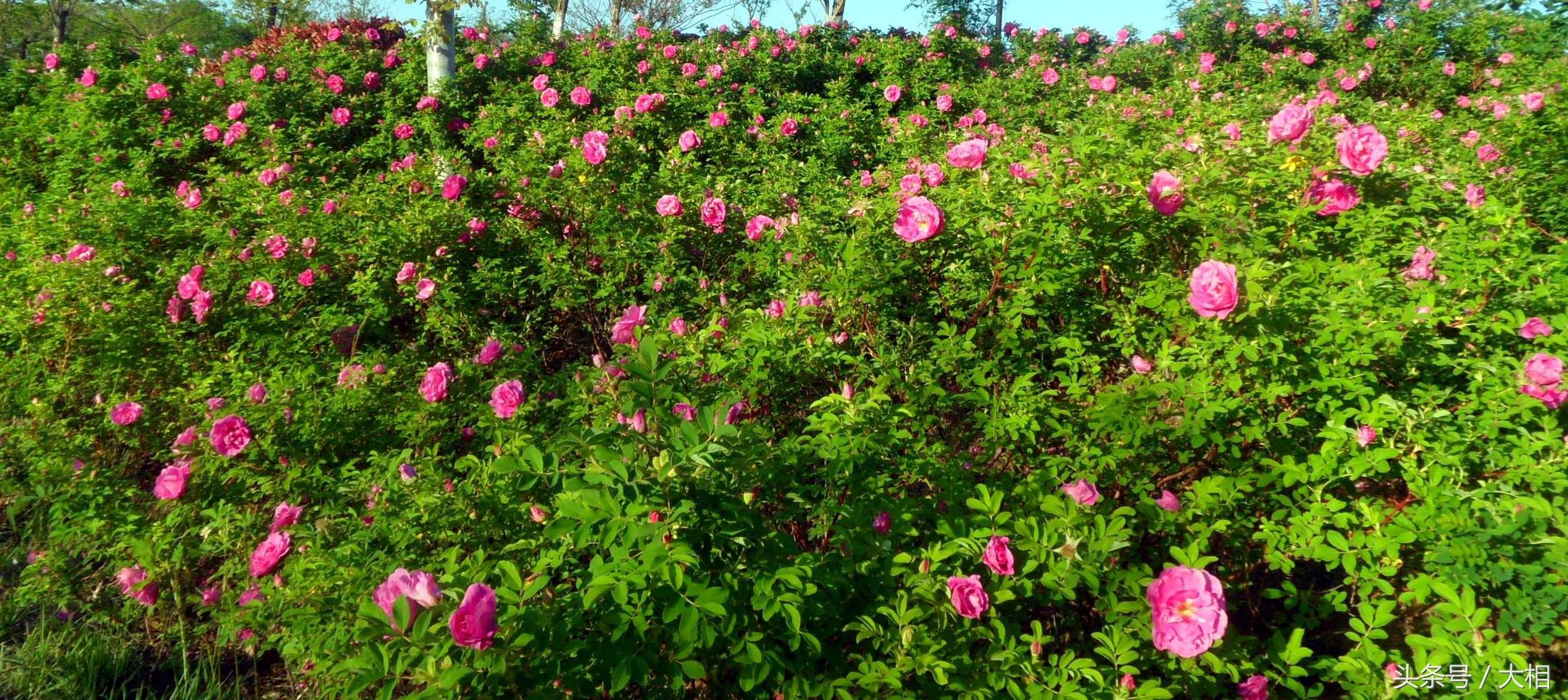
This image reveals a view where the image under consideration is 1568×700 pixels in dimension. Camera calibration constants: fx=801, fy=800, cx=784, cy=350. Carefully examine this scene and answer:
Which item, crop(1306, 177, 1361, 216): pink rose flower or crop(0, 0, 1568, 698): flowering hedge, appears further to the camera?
crop(1306, 177, 1361, 216): pink rose flower

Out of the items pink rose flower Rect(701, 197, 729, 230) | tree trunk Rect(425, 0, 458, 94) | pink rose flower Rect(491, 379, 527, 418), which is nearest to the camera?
pink rose flower Rect(491, 379, 527, 418)

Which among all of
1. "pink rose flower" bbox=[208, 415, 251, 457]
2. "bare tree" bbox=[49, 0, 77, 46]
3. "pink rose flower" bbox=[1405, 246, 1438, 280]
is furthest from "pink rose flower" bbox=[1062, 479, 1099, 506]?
"bare tree" bbox=[49, 0, 77, 46]

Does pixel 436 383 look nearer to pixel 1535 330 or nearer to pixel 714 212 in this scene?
pixel 714 212

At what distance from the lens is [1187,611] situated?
147cm

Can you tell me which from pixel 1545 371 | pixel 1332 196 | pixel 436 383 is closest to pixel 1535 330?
pixel 1545 371

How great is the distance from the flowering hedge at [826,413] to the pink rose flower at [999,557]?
0.05 feet

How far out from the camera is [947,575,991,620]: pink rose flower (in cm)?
148

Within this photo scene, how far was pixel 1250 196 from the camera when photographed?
7.99ft

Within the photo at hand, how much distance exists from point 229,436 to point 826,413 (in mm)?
1668

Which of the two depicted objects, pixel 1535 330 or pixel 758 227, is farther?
pixel 758 227

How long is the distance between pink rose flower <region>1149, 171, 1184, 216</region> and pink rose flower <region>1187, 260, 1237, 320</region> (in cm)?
44

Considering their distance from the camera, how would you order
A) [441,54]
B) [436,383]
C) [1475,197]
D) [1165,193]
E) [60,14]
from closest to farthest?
[1165,193] < [436,383] < [1475,197] < [441,54] < [60,14]

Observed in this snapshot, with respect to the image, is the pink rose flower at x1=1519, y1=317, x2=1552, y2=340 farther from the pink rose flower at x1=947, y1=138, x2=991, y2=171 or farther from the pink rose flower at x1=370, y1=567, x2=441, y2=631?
the pink rose flower at x1=370, y1=567, x2=441, y2=631

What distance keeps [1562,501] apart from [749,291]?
249cm
